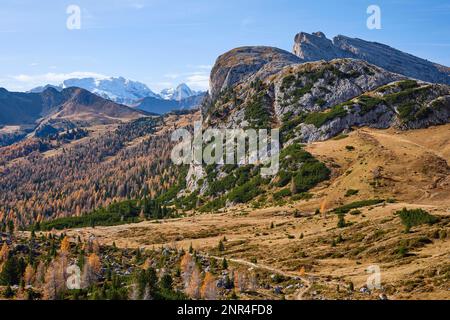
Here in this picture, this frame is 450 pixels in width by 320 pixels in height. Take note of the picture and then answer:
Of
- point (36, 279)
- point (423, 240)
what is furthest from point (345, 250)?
point (36, 279)

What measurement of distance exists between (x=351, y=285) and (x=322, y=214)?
65.1 m

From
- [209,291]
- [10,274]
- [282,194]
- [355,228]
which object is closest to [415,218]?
[355,228]

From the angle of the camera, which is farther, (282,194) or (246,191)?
(246,191)

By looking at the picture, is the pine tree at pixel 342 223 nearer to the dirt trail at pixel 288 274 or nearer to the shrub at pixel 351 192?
the dirt trail at pixel 288 274

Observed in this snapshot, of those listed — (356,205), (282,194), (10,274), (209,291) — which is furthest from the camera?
(282,194)

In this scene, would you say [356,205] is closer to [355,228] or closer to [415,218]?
[355,228]

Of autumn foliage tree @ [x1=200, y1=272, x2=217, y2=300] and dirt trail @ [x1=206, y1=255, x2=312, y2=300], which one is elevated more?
autumn foliage tree @ [x1=200, y1=272, x2=217, y2=300]

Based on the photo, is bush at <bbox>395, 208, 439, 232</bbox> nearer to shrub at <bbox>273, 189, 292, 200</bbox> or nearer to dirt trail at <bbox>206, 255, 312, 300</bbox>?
dirt trail at <bbox>206, 255, 312, 300</bbox>

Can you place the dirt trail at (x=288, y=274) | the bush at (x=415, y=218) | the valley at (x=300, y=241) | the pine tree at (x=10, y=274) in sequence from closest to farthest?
1. the dirt trail at (x=288, y=274)
2. the valley at (x=300, y=241)
3. the bush at (x=415, y=218)
4. the pine tree at (x=10, y=274)

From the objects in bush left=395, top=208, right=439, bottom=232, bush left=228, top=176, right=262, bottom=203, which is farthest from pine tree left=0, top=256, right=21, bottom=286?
bush left=228, top=176, right=262, bottom=203

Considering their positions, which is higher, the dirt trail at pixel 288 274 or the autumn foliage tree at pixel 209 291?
the autumn foliage tree at pixel 209 291

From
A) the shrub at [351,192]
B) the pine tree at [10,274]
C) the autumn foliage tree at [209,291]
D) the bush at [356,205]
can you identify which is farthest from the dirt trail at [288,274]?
the shrub at [351,192]

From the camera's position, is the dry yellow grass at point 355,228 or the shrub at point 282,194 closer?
the dry yellow grass at point 355,228
